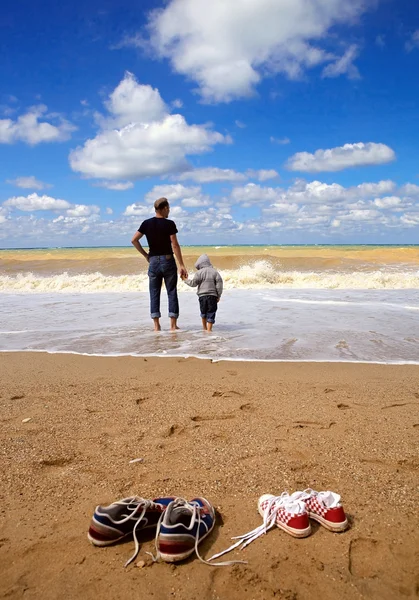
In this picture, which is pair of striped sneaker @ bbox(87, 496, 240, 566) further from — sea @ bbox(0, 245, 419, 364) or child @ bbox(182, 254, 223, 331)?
child @ bbox(182, 254, 223, 331)

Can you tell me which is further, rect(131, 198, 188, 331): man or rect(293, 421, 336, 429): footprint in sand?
rect(131, 198, 188, 331): man

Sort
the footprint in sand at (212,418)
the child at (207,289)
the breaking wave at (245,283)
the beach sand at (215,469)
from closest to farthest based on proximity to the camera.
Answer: the beach sand at (215,469)
the footprint in sand at (212,418)
the child at (207,289)
the breaking wave at (245,283)

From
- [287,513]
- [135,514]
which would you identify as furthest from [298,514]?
[135,514]

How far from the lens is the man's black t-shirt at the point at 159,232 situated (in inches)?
262

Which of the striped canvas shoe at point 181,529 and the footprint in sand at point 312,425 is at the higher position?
the striped canvas shoe at point 181,529

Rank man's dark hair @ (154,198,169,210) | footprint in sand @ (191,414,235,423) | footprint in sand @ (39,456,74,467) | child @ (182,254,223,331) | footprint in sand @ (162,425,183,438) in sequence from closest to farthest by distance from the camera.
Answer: footprint in sand @ (39,456,74,467), footprint in sand @ (162,425,183,438), footprint in sand @ (191,414,235,423), man's dark hair @ (154,198,169,210), child @ (182,254,223,331)

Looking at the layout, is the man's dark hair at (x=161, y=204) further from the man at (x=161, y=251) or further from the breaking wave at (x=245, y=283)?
the breaking wave at (x=245, y=283)

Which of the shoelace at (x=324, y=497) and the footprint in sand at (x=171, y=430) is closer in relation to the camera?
the shoelace at (x=324, y=497)

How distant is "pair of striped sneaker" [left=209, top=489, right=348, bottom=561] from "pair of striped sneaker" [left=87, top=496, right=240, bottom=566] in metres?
0.15

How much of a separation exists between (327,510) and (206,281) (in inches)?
209

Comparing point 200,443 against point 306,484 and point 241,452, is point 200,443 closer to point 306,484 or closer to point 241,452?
point 241,452

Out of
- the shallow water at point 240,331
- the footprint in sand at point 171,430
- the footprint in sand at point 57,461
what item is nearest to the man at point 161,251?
the shallow water at point 240,331

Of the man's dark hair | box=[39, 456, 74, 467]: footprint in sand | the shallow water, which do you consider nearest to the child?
the shallow water

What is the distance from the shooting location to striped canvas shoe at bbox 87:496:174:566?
70.4 inches
